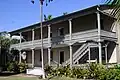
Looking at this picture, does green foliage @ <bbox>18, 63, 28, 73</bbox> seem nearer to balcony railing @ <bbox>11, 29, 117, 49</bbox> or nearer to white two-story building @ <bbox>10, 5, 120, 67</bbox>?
balcony railing @ <bbox>11, 29, 117, 49</bbox>

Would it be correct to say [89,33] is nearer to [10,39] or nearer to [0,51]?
[0,51]

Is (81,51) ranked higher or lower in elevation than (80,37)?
lower

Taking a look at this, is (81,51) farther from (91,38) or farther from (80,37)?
(91,38)

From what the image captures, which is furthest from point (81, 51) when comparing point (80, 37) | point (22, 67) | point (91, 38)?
point (22, 67)

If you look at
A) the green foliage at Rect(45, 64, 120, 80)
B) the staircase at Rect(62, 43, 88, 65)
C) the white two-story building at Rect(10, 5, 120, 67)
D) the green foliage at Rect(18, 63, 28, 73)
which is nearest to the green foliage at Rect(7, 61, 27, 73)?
the green foliage at Rect(18, 63, 28, 73)

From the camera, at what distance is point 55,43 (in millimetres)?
28703

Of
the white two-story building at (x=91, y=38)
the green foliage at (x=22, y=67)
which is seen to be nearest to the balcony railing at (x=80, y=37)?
the white two-story building at (x=91, y=38)

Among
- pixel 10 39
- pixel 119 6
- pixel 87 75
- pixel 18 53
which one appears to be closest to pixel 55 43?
pixel 87 75

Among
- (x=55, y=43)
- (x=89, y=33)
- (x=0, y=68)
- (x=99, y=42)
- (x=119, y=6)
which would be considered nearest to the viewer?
(x=119, y=6)

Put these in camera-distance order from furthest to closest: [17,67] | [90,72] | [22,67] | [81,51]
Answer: [17,67]
[22,67]
[81,51]
[90,72]

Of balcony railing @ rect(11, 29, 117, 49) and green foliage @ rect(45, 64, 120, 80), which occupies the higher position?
balcony railing @ rect(11, 29, 117, 49)

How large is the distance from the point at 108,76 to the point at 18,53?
2418 centimetres

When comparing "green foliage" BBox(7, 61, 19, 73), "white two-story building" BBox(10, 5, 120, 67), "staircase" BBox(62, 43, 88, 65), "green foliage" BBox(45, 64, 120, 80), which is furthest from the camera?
"green foliage" BBox(7, 61, 19, 73)

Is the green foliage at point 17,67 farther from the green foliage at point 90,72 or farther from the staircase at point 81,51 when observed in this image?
the staircase at point 81,51
